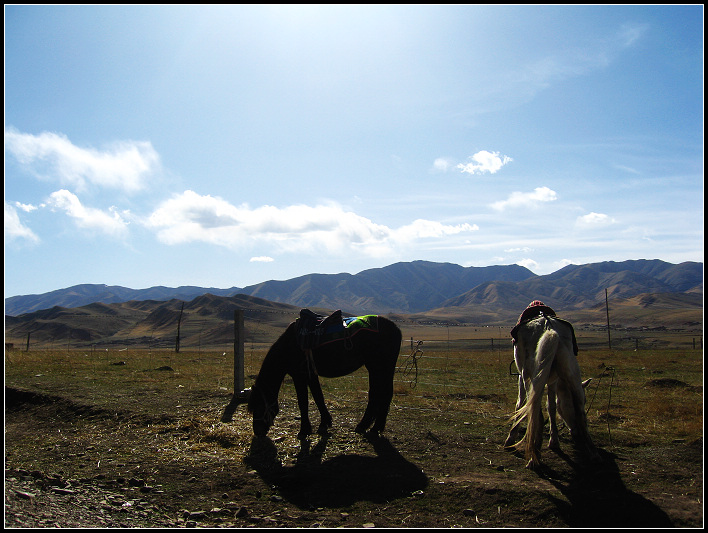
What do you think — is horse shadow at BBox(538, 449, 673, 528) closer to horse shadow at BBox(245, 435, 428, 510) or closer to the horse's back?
horse shadow at BBox(245, 435, 428, 510)

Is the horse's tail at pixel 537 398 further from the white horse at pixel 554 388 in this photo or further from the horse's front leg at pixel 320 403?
the horse's front leg at pixel 320 403

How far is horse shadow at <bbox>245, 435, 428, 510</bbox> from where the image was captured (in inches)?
174

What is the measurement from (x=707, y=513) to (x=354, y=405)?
5.73 m

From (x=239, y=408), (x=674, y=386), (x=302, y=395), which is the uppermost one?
(x=302, y=395)

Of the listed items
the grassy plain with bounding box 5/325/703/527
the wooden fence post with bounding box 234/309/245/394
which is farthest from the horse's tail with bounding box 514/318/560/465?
the wooden fence post with bounding box 234/309/245/394

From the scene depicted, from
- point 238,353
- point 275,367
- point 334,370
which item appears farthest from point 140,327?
point 334,370

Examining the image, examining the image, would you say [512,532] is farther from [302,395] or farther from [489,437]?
[302,395]

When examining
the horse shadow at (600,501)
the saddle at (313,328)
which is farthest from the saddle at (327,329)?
the horse shadow at (600,501)

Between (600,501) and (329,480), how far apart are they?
2665 mm

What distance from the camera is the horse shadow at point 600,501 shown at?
370cm

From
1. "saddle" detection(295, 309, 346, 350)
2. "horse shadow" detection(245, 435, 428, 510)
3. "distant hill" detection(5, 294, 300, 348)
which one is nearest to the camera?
"horse shadow" detection(245, 435, 428, 510)

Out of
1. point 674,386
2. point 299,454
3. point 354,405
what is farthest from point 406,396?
point 674,386

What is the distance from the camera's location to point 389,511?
4.07 metres

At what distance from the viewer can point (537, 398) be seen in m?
4.80
